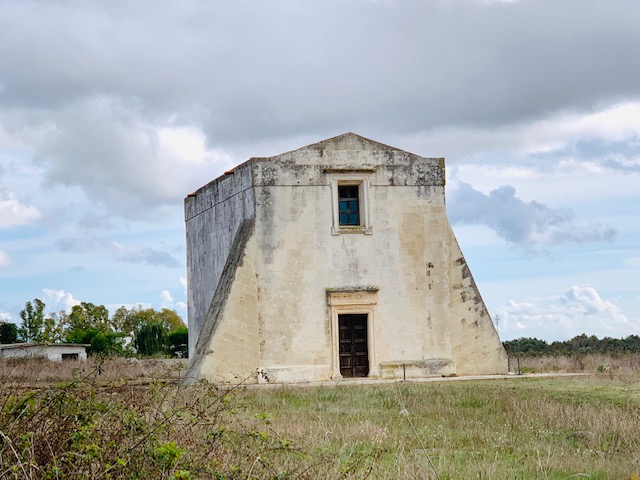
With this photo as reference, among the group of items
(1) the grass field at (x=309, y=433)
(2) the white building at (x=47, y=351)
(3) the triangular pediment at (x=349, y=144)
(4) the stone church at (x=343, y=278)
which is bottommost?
(1) the grass field at (x=309, y=433)

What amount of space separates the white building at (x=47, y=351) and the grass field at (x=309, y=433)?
2277 centimetres

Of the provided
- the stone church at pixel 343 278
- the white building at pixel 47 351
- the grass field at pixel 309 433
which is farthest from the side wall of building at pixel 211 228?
the grass field at pixel 309 433

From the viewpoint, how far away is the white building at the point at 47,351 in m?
38.5

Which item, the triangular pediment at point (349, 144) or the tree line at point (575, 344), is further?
the tree line at point (575, 344)

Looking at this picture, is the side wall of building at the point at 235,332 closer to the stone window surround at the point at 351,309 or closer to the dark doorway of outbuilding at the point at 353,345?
the stone window surround at the point at 351,309

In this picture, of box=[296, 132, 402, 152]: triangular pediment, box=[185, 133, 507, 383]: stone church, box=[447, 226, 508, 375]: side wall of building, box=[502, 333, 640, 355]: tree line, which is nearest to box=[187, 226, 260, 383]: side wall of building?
box=[185, 133, 507, 383]: stone church

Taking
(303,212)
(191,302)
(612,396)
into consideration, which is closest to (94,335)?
(191,302)

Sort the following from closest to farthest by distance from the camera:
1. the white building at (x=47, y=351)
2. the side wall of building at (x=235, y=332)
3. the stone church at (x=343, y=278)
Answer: the side wall of building at (x=235, y=332)
the stone church at (x=343, y=278)
the white building at (x=47, y=351)

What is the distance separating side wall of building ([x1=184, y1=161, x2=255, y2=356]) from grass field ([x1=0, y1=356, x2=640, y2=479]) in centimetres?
926

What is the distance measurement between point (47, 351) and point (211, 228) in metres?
13.1

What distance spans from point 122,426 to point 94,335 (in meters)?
40.8

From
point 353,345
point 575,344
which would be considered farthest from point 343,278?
point 575,344

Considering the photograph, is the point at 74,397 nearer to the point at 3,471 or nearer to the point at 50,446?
the point at 50,446

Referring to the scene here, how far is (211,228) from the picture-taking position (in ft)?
97.3
